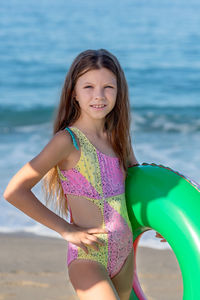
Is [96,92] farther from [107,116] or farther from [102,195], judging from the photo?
[102,195]

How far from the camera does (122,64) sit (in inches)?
553

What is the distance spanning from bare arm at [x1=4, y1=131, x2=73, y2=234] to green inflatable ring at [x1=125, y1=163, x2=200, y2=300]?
38 centimetres

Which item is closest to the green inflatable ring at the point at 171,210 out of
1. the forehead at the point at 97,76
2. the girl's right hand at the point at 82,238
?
the girl's right hand at the point at 82,238

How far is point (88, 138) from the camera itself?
2221mm

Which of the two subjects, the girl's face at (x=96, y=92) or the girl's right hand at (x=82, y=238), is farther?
the girl's face at (x=96, y=92)

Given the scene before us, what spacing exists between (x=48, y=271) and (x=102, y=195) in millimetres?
1595

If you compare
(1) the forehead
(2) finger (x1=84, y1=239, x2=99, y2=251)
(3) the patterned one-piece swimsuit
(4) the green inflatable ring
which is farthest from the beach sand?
(1) the forehead

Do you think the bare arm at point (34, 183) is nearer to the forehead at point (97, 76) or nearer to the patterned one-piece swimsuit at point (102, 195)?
the patterned one-piece swimsuit at point (102, 195)

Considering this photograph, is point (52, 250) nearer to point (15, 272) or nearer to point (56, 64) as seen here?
point (15, 272)

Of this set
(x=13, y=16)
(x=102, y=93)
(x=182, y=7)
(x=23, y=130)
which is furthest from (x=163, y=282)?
(x=182, y=7)

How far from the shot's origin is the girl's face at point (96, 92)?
2182 mm

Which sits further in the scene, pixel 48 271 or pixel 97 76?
pixel 48 271

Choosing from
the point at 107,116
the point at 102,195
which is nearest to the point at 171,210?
the point at 102,195

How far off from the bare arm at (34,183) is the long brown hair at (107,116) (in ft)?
0.61
